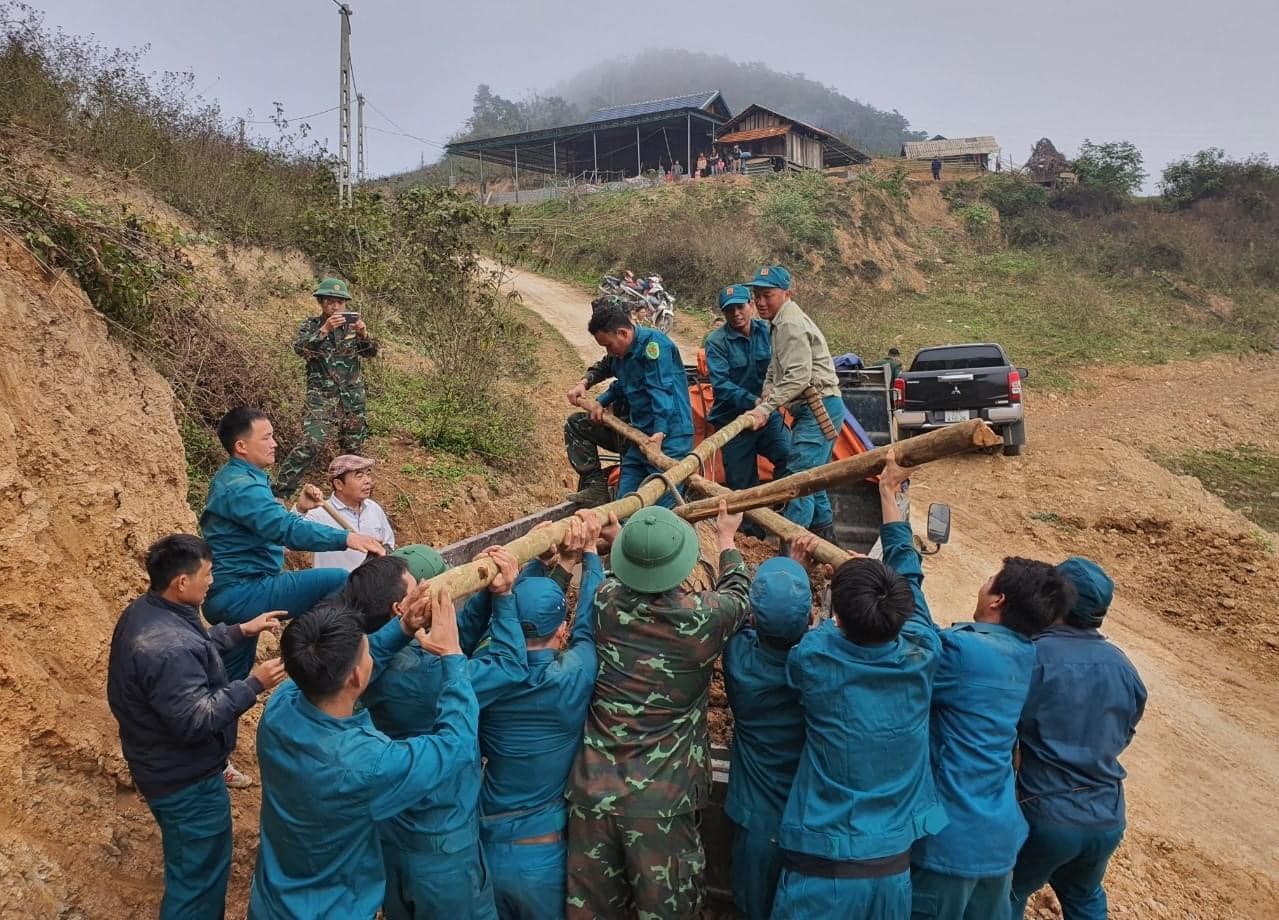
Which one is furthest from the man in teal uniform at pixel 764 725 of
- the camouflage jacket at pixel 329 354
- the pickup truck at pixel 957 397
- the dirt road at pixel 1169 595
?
the pickup truck at pixel 957 397

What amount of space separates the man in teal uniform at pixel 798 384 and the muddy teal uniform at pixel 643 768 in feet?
7.84

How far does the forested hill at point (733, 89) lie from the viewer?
83812mm

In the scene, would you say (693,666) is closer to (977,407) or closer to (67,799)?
(67,799)

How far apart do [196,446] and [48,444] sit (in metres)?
2.11

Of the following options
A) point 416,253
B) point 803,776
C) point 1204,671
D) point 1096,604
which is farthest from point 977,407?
point 803,776

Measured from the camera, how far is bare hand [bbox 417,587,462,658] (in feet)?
7.57

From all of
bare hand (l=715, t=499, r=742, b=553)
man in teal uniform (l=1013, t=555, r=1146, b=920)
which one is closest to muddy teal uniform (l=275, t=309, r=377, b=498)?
bare hand (l=715, t=499, r=742, b=553)

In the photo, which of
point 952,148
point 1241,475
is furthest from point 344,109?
point 952,148

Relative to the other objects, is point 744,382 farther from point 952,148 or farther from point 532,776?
point 952,148

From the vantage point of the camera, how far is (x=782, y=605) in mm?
2639

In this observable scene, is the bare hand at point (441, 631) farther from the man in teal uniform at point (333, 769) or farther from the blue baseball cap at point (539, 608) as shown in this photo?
the blue baseball cap at point (539, 608)

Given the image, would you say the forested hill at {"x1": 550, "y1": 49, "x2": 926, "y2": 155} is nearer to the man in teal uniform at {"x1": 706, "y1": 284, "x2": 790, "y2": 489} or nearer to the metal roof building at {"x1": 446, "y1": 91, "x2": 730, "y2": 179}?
the metal roof building at {"x1": 446, "y1": 91, "x2": 730, "y2": 179}

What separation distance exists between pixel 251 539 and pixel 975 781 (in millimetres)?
3081

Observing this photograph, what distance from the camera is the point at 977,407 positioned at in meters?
10.9
